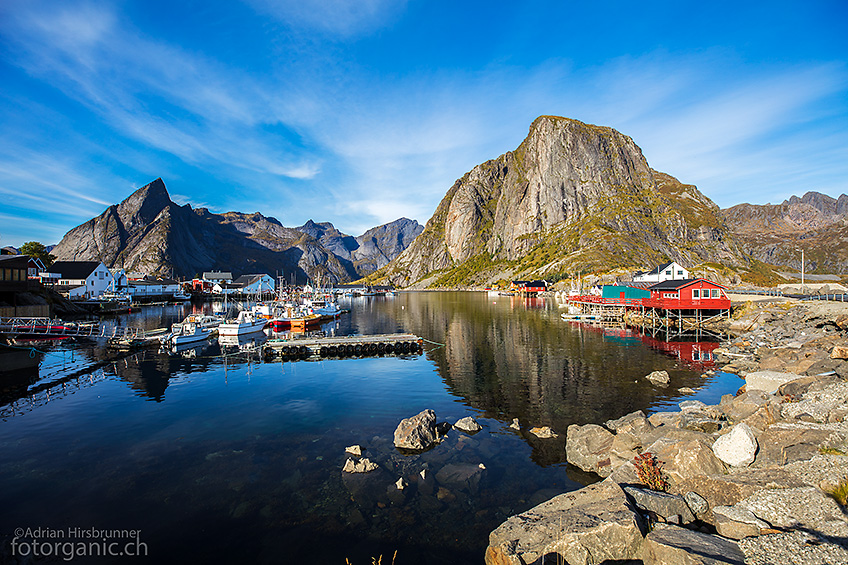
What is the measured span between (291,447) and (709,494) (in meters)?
19.8

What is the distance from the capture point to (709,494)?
43.2 feet

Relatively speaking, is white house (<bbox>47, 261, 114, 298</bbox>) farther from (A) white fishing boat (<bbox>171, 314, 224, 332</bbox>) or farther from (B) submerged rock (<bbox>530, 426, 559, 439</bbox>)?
(B) submerged rock (<bbox>530, 426, 559, 439</bbox>)

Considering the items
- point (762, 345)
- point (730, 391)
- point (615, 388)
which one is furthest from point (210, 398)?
point (762, 345)

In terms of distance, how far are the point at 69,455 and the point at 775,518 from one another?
31427 mm

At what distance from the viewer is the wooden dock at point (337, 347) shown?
51.0 m

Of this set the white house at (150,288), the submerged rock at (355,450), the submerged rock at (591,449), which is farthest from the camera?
the white house at (150,288)

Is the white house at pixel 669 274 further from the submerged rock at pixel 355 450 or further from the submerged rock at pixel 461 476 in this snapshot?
the submerged rock at pixel 355 450

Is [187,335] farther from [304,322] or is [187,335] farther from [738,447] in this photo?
[738,447]

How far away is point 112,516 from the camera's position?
52.5 feet

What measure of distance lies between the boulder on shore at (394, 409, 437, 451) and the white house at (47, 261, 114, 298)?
15565cm

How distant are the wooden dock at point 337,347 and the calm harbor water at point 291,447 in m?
3.70

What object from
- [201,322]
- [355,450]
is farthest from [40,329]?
[355,450]

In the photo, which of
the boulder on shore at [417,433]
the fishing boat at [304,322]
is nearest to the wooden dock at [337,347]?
the fishing boat at [304,322]

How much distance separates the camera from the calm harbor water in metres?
15.0
